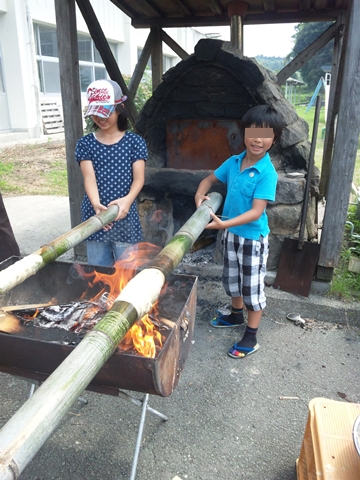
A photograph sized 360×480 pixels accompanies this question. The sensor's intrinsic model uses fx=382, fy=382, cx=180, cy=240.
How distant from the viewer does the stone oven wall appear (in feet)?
12.1

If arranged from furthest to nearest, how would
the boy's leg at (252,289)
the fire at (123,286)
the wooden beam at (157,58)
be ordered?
the wooden beam at (157,58), the boy's leg at (252,289), the fire at (123,286)

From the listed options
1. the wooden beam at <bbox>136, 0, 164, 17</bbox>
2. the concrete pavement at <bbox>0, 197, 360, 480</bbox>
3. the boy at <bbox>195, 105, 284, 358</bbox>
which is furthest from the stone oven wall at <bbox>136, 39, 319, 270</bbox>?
the wooden beam at <bbox>136, 0, 164, 17</bbox>

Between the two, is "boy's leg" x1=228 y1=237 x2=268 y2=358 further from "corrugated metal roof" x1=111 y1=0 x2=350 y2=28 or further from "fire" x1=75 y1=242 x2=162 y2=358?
"corrugated metal roof" x1=111 y1=0 x2=350 y2=28

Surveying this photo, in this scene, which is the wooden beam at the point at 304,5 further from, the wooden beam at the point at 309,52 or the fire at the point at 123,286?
the fire at the point at 123,286

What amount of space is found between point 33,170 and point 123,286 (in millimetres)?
8269

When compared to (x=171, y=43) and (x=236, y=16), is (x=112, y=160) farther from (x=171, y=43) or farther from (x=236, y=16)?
(x=171, y=43)

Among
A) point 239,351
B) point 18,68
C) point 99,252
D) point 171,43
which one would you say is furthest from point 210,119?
point 18,68

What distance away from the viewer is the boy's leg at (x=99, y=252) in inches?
114

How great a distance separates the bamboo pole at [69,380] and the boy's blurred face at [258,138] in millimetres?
1241

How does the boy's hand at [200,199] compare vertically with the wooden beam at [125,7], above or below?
below

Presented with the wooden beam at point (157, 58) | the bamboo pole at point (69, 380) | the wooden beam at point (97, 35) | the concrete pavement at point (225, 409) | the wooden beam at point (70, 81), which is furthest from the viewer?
the wooden beam at point (157, 58)

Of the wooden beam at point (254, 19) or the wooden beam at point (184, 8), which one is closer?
the wooden beam at point (184, 8)

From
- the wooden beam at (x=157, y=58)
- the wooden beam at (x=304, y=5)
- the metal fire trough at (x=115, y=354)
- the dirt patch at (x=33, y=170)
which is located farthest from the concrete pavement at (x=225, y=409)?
the dirt patch at (x=33, y=170)

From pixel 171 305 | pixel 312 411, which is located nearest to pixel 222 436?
pixel 312 411
